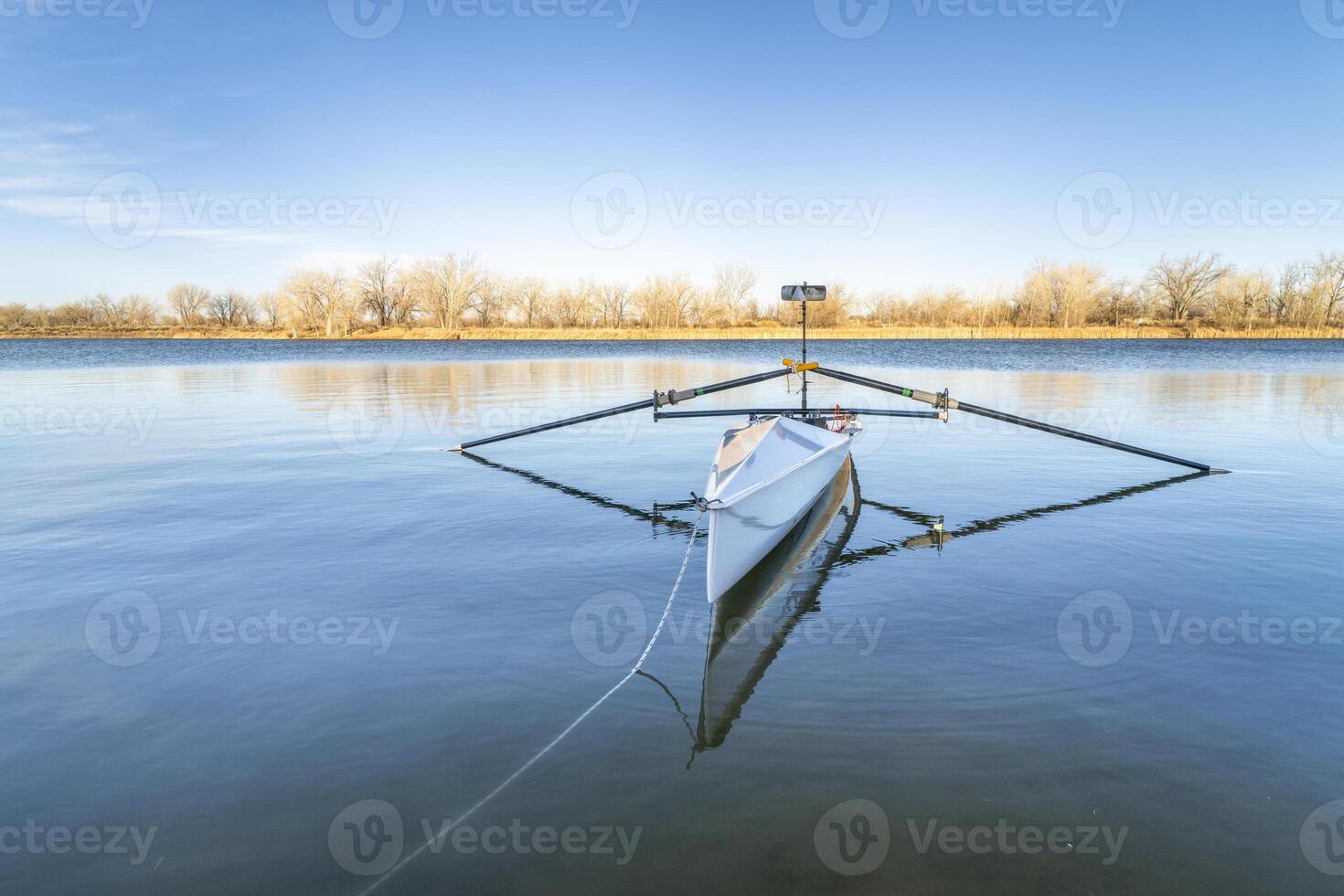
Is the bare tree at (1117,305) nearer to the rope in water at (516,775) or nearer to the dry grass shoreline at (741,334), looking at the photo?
the dry grass shoreline at (741,334)

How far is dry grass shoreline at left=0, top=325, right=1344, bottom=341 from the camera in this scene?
8388cm

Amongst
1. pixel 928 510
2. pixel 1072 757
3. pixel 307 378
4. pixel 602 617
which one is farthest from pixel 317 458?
pixel 307 378

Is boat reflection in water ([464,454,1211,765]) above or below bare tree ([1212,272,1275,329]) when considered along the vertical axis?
below

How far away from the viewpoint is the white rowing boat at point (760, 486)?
8430 millimetres

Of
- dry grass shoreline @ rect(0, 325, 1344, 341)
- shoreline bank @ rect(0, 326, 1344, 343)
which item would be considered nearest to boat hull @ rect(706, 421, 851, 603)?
dry grass shoreline @ rect(0, 325, 1344, 341)

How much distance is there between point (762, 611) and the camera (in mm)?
8930

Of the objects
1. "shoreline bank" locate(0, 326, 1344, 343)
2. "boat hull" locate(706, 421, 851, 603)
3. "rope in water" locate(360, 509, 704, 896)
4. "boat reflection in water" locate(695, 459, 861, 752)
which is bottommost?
"rope in water" locate(360, 509, 704, 896)

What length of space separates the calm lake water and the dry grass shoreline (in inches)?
2281

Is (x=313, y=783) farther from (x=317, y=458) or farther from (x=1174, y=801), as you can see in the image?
(x=317, y=458)

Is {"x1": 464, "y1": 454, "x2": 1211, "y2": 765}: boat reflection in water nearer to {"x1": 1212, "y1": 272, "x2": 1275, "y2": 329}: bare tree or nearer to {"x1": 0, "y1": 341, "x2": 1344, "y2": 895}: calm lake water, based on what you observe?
{"x1": 0, "y1": 341, "x2": 1344, "y2": 895}: calm lake water

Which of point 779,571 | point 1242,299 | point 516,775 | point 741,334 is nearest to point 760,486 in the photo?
point 779,571

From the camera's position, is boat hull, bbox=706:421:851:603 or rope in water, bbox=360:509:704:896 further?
boat hull, bbox=706:421:851:603

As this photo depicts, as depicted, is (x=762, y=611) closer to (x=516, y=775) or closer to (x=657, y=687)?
(x=657, y=687)

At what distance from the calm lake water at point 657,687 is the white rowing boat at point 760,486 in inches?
24.2
